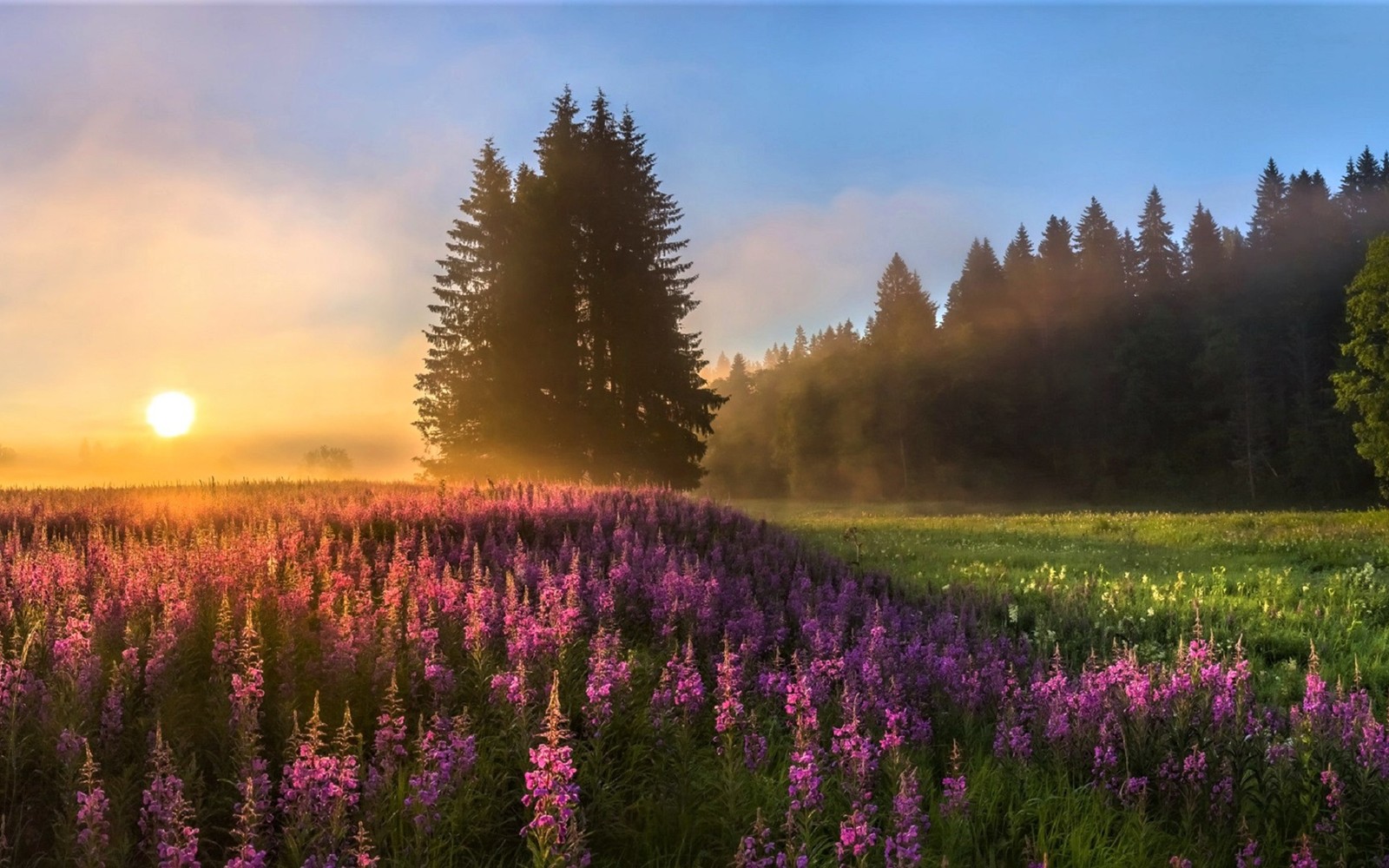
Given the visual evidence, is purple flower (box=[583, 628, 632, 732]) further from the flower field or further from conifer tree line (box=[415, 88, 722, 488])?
conifer tree line (box=[415, 88, 722, 488])

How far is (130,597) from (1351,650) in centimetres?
1049

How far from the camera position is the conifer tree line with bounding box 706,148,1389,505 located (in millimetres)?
51625

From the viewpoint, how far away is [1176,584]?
32.4 feet

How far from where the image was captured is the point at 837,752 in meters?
3.91

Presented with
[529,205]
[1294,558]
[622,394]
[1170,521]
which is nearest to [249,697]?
[1294,558]

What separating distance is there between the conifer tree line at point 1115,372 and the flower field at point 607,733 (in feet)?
181

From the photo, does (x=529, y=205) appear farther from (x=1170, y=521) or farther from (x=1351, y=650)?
(x=1351, y=650)

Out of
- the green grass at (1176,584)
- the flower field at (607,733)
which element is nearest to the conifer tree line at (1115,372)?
the green grass at (1176,584)

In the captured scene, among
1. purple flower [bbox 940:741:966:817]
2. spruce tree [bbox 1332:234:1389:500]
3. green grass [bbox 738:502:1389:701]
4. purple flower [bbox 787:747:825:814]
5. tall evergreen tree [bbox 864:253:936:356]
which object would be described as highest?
tall evergreen tree [bbox 864:253:936:356]

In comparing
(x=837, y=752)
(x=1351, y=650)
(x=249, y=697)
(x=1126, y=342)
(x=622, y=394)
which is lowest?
(x=1351, y=650)

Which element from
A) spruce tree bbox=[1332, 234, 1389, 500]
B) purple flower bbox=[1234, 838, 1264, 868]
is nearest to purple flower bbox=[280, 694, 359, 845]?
purple flower bbox=[1234, 838, 1264, 868]

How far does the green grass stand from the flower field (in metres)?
0.46

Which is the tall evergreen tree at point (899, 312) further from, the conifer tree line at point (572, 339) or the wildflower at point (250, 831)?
the wildflower at point (250, 831)

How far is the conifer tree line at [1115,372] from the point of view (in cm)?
5162
